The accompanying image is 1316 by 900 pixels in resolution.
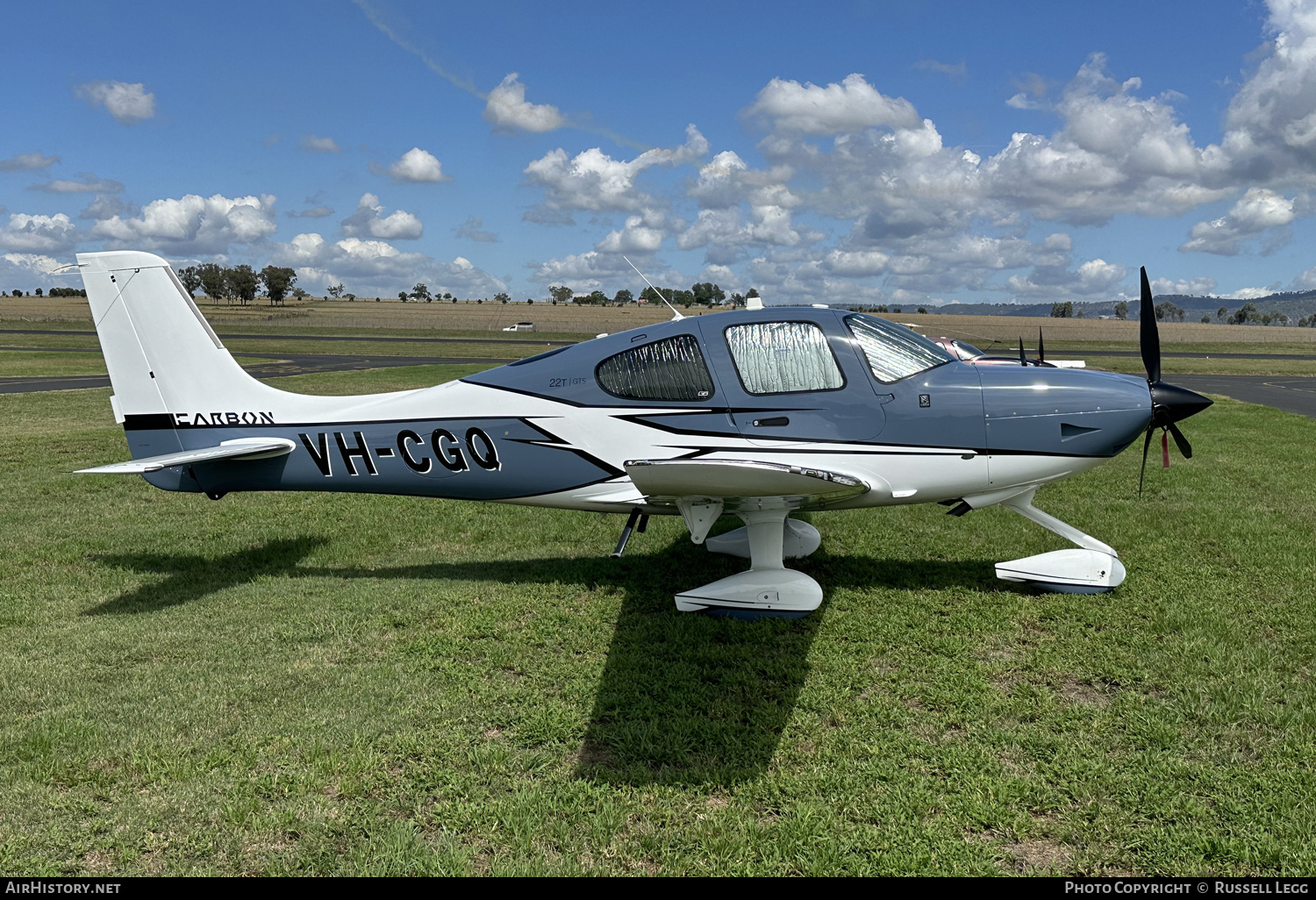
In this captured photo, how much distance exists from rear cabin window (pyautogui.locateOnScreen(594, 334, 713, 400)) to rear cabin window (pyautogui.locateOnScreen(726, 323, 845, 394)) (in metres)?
0.33

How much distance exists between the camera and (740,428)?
624 centimetres

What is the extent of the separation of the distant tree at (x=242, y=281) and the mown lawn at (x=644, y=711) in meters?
144

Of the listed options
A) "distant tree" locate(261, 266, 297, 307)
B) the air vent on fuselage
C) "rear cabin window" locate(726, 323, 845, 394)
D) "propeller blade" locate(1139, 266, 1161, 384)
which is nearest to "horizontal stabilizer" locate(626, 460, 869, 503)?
"rear cabin window" locate(726, 323, 845, 394)

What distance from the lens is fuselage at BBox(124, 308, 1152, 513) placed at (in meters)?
6.15

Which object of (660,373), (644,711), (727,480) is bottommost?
(644,711)

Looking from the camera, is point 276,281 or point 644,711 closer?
point 644,711

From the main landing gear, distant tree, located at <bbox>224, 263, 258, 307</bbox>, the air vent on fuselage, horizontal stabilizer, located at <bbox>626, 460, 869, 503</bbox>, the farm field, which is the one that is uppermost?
distant tree, located at <bbox>224, 263, 258, 307</bbox>

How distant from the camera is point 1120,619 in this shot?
6125mm

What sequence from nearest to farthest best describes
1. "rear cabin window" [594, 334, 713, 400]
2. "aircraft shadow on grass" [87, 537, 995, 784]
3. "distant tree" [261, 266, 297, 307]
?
"aircraft shadow on grass" [87, 537, 995, 784], "rear cabin window" [594, 334, 713, 400], "distant tree" [261, 266, 297, 307]

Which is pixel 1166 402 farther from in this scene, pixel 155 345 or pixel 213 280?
pixel 213 280

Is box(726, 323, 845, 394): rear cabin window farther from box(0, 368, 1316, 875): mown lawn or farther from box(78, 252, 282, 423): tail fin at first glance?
box(78, 252, 282, 423): tail fin

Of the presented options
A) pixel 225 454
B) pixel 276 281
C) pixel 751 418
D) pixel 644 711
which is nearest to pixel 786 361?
pixel 751 418

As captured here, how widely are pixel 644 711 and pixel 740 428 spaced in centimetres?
242

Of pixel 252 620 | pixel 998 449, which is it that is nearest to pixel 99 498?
pixel 252 620
